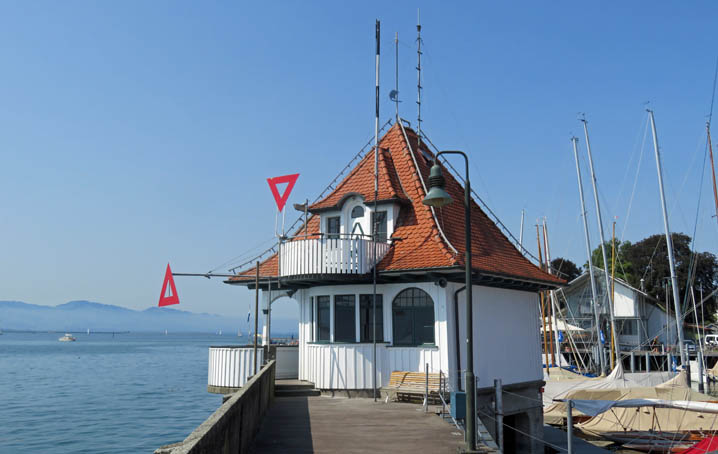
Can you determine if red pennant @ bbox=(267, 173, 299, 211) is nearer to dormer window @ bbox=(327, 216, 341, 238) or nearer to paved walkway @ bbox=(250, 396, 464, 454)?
dormer window @ bbox=(327, 216, 341, 238)

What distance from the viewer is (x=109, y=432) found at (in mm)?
40562

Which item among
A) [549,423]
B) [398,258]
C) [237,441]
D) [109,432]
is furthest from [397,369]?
[109,432]

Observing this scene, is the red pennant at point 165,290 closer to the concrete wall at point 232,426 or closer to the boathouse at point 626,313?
the concrete wall at point 232,426

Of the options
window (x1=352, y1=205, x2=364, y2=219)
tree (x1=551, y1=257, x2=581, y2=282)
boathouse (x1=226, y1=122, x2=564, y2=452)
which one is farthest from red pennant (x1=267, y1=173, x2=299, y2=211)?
tree (x1=551, y1=257, x2=581, y2=282)

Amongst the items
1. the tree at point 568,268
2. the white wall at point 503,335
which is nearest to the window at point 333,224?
the white wall at point 503,335

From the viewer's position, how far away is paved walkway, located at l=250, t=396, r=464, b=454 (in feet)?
40.8

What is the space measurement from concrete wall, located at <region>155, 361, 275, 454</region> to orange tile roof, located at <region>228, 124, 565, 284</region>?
635cm

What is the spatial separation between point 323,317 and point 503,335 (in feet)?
20.2

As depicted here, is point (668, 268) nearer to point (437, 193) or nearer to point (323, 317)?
point (323, 317)

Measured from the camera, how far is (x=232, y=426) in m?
9.78

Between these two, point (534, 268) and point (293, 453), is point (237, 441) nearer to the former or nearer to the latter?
point (293, 453)

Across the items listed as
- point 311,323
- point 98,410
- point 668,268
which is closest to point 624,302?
point 668,268

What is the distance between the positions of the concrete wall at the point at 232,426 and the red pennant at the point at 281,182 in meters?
6.36

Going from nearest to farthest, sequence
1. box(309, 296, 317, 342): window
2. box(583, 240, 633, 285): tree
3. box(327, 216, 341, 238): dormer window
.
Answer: box(309, 296, 317, 342): window → box(327, 216, 341, 238): dormer window → box(583, 240, 633, 285): tree
